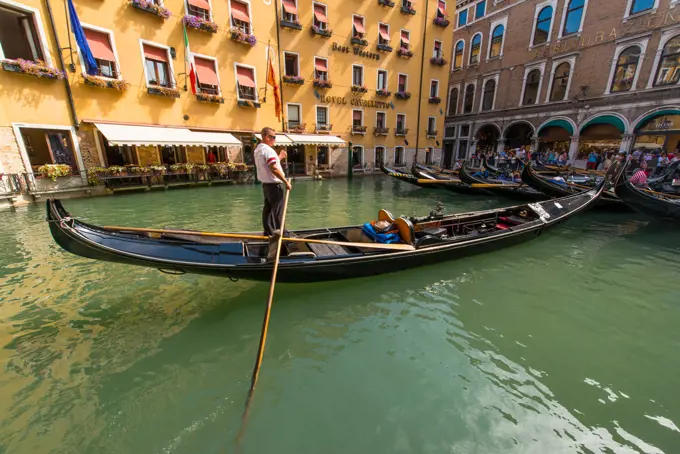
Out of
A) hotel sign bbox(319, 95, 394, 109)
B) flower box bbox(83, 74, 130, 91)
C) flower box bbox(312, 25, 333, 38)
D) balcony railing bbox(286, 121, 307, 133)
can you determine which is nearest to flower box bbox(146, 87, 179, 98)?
flower box bbox(83, 74, 130, 91)

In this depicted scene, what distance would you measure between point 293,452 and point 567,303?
9.73 ft

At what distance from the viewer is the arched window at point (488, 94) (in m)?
16.6

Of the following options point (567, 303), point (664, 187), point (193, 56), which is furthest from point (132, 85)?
point (664, 187)

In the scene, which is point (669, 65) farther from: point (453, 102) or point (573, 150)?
point (453, 102)

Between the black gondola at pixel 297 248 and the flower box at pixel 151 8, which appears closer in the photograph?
the black gondola at pixel 297 248

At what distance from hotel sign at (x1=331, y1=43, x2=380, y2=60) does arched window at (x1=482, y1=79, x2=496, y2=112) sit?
7068mm

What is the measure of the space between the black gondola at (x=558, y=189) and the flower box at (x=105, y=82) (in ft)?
36.5

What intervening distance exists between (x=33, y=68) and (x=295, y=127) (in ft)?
25.3

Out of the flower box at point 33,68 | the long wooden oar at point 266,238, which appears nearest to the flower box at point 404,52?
the flower box at point 33,68

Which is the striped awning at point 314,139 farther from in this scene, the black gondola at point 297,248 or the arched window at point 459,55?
the arched window at point 459,55

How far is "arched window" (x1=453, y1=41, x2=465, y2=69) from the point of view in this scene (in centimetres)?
1792

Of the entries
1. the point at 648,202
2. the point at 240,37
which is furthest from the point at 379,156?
the point at 648,202

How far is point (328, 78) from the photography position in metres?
12.9

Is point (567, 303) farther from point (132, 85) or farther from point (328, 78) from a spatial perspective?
point (328, 78)
